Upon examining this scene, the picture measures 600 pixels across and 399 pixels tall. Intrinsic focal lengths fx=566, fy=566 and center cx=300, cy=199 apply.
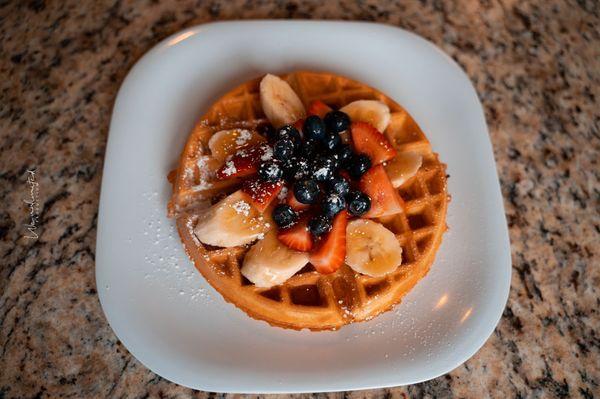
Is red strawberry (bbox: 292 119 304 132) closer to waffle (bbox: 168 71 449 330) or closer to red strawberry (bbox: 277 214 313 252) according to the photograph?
waffle (bbox: 168 71 449 330)

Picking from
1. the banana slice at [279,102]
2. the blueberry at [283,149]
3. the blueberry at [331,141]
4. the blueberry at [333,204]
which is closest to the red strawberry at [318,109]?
the banana slice at [279,102]

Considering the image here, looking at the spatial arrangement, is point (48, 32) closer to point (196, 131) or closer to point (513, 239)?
point (196, 131)

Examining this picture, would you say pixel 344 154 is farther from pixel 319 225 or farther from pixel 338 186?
pixel 319 225

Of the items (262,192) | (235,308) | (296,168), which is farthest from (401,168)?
(235,308)

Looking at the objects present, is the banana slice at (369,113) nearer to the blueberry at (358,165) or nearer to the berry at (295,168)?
the blueberry at (358,165)

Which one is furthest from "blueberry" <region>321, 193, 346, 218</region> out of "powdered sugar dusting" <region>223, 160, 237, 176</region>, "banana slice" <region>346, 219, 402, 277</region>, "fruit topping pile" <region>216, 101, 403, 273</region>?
"powdered sugar dusting" <region>223, 160, 237, 176</region>

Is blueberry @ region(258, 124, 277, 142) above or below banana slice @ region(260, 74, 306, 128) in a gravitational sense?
below
